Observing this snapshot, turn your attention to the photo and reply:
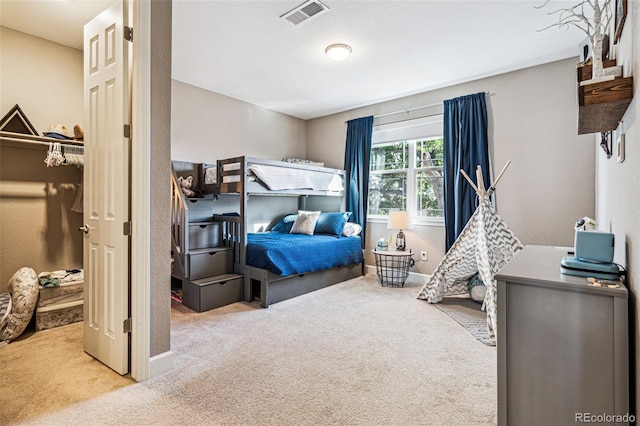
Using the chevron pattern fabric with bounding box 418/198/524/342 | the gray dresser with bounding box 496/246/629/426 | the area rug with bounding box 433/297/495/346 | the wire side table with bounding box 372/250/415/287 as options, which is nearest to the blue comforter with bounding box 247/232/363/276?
the wire side table with bounding box 372/250/415/287

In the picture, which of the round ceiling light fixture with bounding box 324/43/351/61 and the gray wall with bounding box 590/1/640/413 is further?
the round ceiling light fixture with bounding box 324/43/351/61

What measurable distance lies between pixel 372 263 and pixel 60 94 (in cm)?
433

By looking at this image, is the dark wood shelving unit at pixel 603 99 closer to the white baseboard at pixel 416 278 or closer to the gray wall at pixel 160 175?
the gray wall at pixel 160 175

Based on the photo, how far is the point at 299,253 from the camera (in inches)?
143

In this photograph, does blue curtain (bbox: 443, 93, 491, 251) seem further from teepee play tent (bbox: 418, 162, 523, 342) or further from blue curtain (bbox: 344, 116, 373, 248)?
blue curtain (bbox: 344, 116, 373, 248)

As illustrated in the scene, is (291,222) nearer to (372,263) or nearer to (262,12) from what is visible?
(372,263)

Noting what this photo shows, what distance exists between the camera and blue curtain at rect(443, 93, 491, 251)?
3846 millimetres

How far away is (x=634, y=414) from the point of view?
109cm

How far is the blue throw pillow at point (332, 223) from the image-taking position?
458 centimetres

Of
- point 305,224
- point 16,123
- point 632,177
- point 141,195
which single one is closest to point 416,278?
point 305,224

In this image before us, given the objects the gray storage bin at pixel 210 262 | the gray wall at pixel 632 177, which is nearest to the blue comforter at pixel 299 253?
the gray storage bin at pixel 210 262

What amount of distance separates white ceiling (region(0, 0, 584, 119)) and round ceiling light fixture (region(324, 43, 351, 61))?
6 centimetres

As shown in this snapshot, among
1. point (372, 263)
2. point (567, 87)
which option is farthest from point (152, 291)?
point (567, 87)

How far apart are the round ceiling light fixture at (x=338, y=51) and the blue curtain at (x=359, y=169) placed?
5.61 ft
